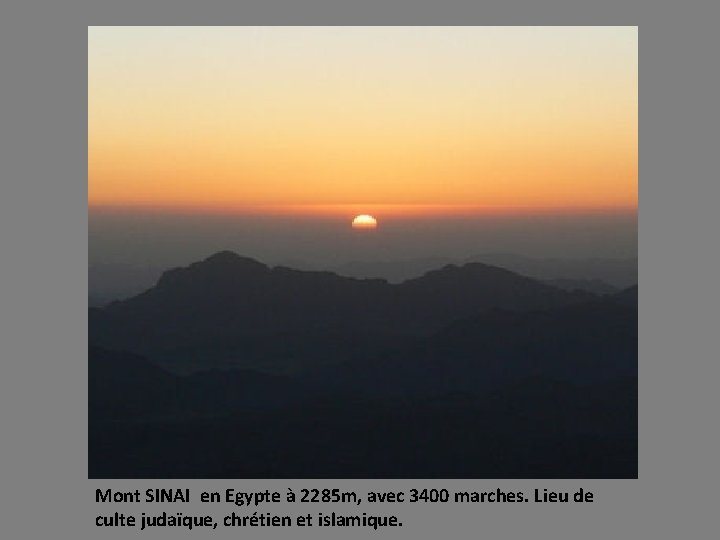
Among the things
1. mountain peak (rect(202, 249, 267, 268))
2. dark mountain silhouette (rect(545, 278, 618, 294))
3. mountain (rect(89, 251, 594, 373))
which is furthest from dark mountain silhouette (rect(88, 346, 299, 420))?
dark mountain silhouette (rect(545, 278, 618, 294))

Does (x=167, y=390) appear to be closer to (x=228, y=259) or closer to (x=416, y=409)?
(x=228, y=259)

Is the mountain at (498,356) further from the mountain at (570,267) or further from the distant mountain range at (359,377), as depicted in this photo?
the mountain at (570,267)

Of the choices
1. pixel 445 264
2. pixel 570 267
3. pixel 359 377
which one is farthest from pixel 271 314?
pixel 570 267

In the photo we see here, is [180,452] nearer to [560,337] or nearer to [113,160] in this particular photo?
[113,160]
